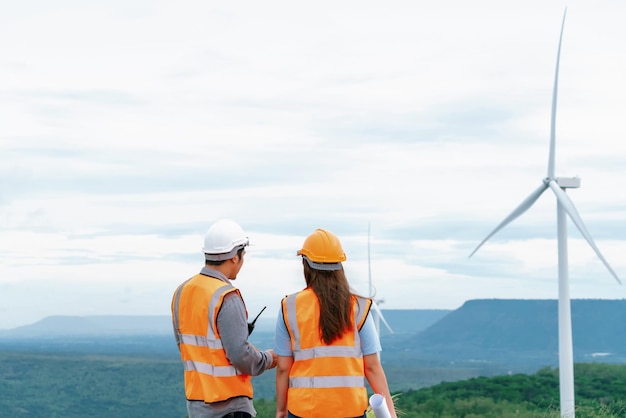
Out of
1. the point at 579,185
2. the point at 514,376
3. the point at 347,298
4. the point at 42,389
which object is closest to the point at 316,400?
the point at 347,298

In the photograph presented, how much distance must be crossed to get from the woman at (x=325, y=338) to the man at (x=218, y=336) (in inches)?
Result: 11.4

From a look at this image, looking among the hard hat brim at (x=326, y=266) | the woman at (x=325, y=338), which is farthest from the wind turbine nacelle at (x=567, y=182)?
the hard hat brim at (x=326, y=266)

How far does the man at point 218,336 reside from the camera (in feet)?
23.1

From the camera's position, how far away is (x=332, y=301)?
22.7 feet

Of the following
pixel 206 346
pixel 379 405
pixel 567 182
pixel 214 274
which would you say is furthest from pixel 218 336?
pixel 567 182

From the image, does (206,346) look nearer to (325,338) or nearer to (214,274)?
(214,274)

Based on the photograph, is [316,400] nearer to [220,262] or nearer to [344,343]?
[344,343]

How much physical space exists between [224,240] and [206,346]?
0.80 metres

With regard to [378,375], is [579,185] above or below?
above

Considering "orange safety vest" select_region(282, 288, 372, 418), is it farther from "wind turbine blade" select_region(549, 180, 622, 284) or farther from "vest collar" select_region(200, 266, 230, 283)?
"wind turbine blade" select_region(549, 180, 622, 284)

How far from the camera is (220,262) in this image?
7301 mm

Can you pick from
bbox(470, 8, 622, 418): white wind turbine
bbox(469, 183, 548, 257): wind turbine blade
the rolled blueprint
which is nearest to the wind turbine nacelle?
bbox(470, 8, 622, 418): white wind turbine

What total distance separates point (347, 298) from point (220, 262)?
3.39ft

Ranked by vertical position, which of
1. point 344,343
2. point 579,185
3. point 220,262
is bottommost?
point 344,343
